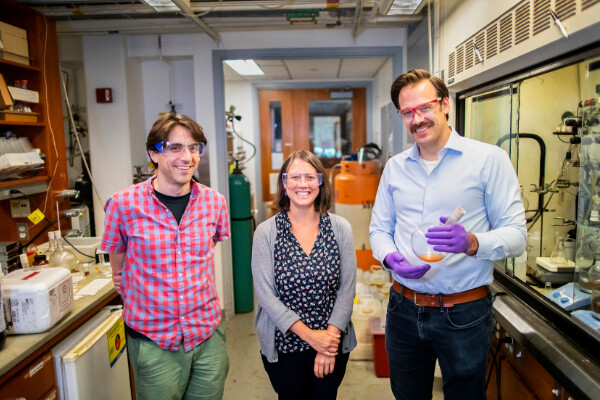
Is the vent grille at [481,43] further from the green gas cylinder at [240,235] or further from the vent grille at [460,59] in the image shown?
the green gas cylinder at [240,235]

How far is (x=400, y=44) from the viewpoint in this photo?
11.7 feet

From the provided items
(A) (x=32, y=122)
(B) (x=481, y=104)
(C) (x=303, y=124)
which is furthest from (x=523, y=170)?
(C) (x=303, y=124)

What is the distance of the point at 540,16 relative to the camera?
149cm

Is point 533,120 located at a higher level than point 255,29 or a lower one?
lower

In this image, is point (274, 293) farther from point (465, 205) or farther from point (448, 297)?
point (465, 205)

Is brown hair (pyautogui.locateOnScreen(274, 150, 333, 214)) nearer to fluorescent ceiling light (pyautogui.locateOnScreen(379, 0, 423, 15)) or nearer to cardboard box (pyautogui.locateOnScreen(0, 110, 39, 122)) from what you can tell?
fluorescent ceiling light (pyautogui.locateOnScreen(379, 0, 423, 15))

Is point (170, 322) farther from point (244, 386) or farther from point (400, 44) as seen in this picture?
point (400, 44)

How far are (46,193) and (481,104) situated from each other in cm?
297

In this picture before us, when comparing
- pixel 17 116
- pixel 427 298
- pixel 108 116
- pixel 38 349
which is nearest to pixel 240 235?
pixel 108 116

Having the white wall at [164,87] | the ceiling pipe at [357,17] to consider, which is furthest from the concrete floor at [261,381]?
the ceiling pipe at [357,17]

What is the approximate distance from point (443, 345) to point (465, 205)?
506 millimetres

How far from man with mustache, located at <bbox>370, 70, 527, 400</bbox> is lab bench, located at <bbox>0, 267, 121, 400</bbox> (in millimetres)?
1352

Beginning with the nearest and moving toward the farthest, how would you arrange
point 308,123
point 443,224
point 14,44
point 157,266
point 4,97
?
point 443,224, point 157,266, point 4,97, point 14,44, point 308,123

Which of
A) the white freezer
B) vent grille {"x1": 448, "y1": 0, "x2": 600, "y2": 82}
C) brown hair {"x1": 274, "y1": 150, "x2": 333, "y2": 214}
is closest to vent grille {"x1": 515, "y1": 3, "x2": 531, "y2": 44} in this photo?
vent grille {"x1": 448, "y1": 0, "x2": 600, "y2": 82}
